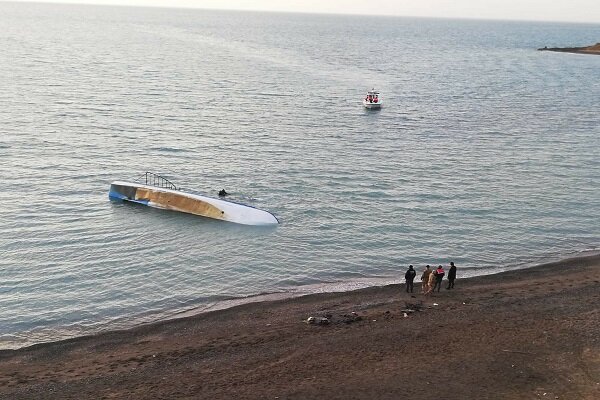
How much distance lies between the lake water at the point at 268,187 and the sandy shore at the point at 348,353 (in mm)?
2739

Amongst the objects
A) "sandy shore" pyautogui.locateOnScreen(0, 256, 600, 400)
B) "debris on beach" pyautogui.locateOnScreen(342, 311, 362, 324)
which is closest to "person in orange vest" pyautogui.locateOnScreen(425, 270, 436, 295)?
"sandy shore" pyautogui.locateOnScreen(0, 256, 600, 400)

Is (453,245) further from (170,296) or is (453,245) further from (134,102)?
(134,102)

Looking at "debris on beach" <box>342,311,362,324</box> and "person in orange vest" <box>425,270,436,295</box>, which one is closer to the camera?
"debris on beach" <box>342,311,362,324</box>

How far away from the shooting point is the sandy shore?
20469 mm

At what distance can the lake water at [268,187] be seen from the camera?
103 ft

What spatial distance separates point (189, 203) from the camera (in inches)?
1582

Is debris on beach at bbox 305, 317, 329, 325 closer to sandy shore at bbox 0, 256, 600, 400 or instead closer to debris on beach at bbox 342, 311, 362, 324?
sandy shore at bbox 0, 256, 600, 400

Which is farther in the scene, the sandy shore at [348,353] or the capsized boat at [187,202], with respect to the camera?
the capsized boat at [187,202]

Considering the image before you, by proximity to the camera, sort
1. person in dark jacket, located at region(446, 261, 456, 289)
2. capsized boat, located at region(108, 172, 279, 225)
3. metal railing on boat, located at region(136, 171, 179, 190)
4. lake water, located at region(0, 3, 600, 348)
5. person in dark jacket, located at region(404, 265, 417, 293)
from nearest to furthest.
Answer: person in dark jacket, located at region(404, 265, 417, 293), person in dark jacket, located at region(446, 261, 456, 289), lake water, located at region(0, 3, 600, 348), capsized boat, located at region(108, 172, 279, 225), metal railing on boat, located at region(136, 171, 179, 190)

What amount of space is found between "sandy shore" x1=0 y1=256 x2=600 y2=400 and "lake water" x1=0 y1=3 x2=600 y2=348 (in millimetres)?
2739

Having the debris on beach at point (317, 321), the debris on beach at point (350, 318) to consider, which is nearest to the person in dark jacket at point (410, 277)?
the debris on beach at point (350, 318)

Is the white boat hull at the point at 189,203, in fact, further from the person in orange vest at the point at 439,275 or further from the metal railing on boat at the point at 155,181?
the person in orange vest at the point at 439,275

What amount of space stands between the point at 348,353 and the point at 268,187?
79.9ft

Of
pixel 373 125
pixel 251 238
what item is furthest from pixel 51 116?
pixel 251 238
